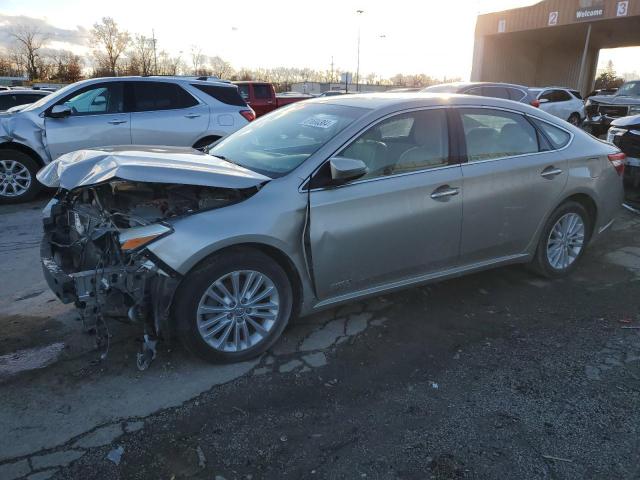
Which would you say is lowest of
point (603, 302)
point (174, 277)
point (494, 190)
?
point (603, 302)

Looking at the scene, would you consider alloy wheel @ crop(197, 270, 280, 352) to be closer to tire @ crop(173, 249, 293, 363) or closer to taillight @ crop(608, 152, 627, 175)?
tire @ crop(173, 249, 293, 363)

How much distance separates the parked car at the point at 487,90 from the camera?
11.7 meters

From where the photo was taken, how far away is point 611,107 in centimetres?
1611

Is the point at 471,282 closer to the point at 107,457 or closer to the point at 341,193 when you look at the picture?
the point at 341,193

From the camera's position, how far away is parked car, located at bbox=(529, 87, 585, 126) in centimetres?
1736

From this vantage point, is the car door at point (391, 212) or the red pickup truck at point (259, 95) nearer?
the car door at point (391, 212)

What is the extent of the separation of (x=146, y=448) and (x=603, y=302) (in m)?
3.81

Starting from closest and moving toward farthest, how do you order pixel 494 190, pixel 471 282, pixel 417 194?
pixel 417 194 < pixel 494 190 < pixel 471 282

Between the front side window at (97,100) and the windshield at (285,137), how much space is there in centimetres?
421

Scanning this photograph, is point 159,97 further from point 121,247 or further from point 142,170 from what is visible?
point 121,247

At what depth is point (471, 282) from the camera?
4.76m

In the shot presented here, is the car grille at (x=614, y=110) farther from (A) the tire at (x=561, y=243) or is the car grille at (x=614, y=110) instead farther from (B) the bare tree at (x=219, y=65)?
(B) the bare tree at (x=219, y=65)

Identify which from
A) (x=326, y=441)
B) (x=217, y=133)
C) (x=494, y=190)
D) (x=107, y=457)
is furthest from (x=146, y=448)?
(x=217, y=133)

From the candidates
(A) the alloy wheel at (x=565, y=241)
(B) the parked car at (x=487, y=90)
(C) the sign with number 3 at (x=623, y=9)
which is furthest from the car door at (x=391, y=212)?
(C) the sign with number 3 at (x=623, y=9)
